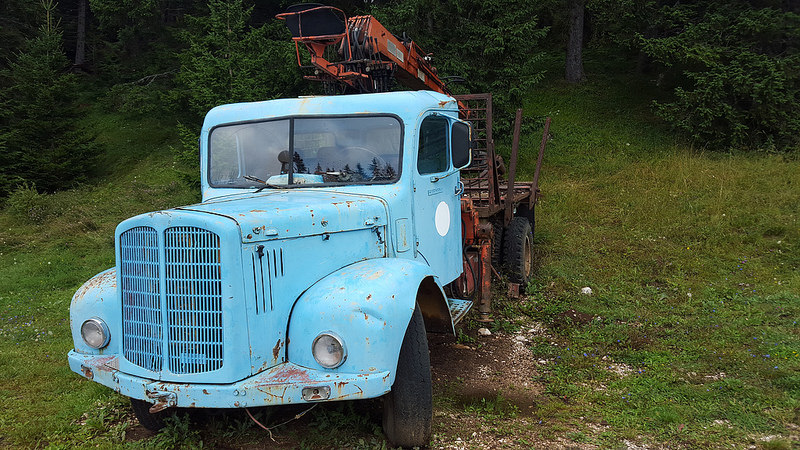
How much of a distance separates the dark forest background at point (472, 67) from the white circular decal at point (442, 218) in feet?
26.4

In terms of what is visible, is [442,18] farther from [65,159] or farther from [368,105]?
[65,159]

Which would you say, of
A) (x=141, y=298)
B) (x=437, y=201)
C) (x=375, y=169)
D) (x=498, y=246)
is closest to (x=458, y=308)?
(x=437, y=201)

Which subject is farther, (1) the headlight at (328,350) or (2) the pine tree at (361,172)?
(2) the pine tree at (361,172)

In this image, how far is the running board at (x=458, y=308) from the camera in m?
4.74

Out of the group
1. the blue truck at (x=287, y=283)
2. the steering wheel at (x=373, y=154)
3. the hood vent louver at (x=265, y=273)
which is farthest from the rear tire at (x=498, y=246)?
the hood vent louver at (x=265, y=273)

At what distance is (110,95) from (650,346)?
1881 cm

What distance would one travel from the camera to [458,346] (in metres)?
5.48

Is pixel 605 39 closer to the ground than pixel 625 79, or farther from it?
farther from it

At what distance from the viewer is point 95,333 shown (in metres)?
3.49

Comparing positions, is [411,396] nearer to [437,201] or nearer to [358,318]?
[358,318]

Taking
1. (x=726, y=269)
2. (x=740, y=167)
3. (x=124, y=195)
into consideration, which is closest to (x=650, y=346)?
(x=726, y=269)

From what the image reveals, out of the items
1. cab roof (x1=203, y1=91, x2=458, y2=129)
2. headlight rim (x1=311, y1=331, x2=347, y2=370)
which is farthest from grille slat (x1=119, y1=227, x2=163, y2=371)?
cab roof (x1=203, y1=91, x2=458, y2=129)

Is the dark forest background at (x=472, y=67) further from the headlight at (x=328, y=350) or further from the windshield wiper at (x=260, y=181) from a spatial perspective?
the headlight at (x=328, y=350)

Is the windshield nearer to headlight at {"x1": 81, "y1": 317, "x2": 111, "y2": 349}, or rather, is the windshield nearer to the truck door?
the truck door
